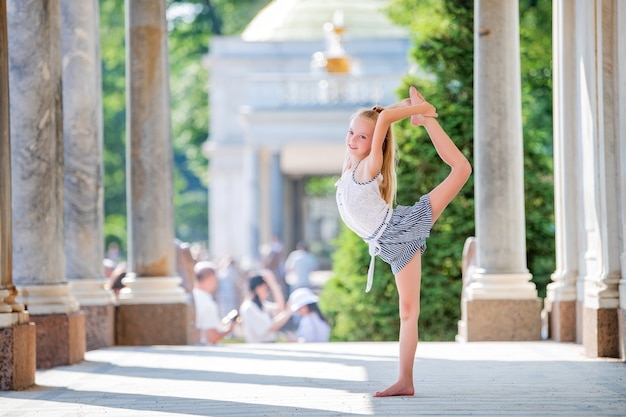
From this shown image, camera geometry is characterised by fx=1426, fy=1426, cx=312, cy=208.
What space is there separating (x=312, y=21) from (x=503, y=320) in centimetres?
3685

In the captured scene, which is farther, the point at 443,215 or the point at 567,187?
the point at 443,215

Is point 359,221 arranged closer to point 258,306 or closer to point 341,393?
point 341,393

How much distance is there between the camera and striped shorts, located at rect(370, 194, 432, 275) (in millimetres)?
10484

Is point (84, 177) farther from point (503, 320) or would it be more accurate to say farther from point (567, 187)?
point (567, 187)

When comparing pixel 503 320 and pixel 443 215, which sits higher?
pixel 443 215

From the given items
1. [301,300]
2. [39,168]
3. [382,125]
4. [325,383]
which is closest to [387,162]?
[382,125]

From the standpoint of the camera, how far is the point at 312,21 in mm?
53219

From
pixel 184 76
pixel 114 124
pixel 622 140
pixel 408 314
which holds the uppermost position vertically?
pixel 184 76

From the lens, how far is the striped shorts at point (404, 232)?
1048cm

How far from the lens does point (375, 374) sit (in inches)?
509

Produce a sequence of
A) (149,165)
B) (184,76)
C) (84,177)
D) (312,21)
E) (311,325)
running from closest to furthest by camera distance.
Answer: (84,177) < (149,165) < (311,325) < (312,21) < (184,76)

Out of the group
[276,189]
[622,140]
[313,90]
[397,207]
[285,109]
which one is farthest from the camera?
[276,189]

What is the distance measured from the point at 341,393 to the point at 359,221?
1544mm

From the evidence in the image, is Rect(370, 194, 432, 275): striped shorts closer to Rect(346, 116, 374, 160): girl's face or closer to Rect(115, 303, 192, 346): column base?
Rect(346, 116, 374, 160): girl's face
